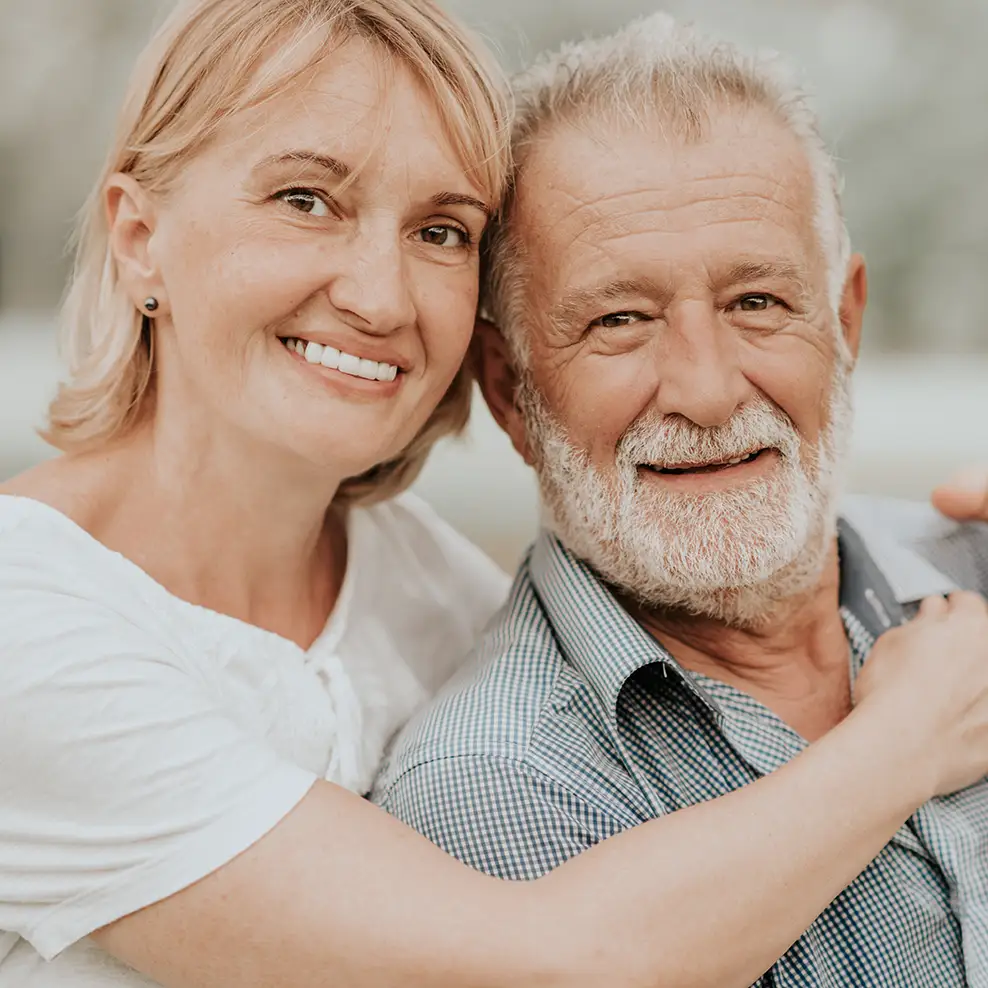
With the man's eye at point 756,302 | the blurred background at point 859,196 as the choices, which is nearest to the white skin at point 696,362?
the man's eye at point 756,302

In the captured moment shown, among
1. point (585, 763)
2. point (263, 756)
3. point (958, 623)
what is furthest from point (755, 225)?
point (263, 756)

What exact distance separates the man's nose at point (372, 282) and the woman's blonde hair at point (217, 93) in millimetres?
182

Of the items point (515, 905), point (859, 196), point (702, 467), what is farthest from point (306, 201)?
point (859, 196)

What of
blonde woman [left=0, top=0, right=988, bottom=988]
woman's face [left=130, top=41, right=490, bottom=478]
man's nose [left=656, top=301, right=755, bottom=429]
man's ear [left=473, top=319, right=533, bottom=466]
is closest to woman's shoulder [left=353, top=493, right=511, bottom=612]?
blonde woman [left=0, top=0, right=988, bottom=988]

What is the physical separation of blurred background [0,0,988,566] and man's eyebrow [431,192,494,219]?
7.61ft

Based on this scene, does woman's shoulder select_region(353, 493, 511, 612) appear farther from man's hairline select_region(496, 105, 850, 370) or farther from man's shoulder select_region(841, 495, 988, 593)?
man's shoulder select_region(841, 495, 988, 593)

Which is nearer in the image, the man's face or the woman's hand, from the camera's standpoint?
the man's face

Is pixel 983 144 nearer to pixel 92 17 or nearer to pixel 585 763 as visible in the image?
pixel 92 17

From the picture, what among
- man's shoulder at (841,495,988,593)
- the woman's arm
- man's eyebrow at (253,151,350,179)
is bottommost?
the woman's arm

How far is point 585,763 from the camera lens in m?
1.63

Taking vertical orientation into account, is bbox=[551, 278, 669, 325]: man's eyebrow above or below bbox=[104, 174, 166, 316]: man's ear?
above

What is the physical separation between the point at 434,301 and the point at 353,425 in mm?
209

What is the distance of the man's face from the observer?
1754mm

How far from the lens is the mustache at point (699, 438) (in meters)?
1.78
